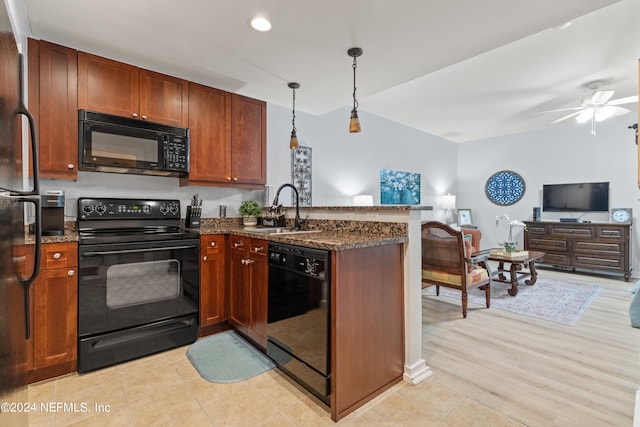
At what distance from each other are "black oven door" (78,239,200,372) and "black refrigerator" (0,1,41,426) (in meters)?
0.97

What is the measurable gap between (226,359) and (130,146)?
1.91 metres

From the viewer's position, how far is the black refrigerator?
0.87 m

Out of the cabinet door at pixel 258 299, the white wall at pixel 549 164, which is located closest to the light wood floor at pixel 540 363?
the cabinet door at pixel 258 299

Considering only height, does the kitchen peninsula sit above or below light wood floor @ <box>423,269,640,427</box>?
above

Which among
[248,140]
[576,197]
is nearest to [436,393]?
[248,140]

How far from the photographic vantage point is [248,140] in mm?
3238

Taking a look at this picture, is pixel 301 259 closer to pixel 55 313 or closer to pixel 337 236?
pixel 337 236

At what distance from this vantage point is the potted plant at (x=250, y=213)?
3306 mm

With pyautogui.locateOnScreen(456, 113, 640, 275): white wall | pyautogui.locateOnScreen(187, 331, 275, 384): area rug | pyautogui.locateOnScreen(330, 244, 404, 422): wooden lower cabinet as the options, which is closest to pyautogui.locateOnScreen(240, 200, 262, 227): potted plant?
pyautogui.locateOnScreen(187, 331, 275, 384): area rug

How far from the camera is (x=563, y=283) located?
4.43 meters

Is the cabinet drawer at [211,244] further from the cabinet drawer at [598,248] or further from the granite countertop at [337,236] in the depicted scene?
the cabinet drawer at [598,248]


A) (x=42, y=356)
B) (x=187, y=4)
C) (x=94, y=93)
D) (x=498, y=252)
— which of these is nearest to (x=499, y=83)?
(x=498, y=252)

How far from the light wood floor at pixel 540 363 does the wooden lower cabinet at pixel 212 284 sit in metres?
1.78

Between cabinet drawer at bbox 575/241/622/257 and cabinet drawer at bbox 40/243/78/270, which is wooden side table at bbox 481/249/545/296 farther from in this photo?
cabinet drawer at bbox 40/243/78/270
